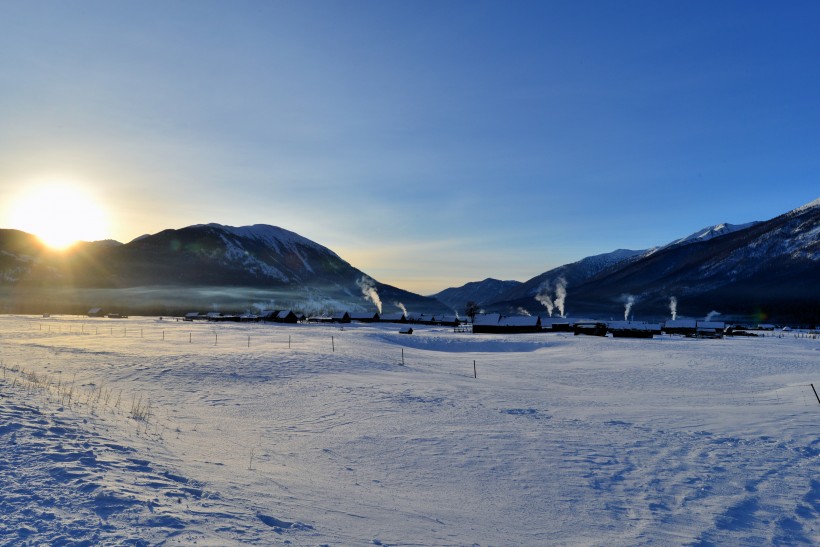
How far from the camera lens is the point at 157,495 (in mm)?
8945

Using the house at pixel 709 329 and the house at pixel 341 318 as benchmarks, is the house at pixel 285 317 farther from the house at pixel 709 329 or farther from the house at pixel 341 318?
the house at pixel 709 329

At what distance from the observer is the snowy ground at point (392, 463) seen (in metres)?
8.53

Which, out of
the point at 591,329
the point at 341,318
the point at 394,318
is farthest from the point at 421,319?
the point at 591,329

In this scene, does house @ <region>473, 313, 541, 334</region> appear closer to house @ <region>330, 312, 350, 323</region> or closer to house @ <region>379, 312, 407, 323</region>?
house @ <region>379, 312, 407, 323</region>

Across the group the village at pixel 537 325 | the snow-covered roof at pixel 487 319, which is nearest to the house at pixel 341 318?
the village at pixel 537 325

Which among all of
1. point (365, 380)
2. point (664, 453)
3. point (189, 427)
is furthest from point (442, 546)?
point (365, 380)

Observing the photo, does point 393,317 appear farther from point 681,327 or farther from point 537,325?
point 681,327

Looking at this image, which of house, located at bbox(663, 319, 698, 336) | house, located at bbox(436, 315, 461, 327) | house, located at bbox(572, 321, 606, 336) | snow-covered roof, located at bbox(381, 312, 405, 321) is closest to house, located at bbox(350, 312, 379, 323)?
snow-covered roof, located at bbox(381, 312, 405, 321)

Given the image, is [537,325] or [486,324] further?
[537,325]

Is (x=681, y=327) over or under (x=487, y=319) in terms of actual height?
under

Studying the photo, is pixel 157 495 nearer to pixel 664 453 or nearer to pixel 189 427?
pixel 189 427

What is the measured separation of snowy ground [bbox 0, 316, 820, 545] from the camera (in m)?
8.53

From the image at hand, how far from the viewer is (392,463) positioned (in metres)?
13.6

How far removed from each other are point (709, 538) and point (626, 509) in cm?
168
